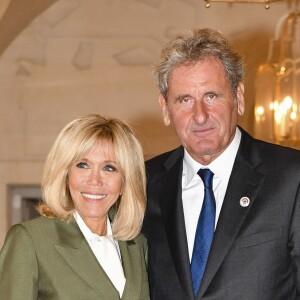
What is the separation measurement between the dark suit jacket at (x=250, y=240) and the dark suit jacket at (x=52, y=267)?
7.4 inches

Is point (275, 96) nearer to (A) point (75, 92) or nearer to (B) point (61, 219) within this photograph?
(A) point (75, 92)

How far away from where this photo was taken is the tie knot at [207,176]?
3.39 m

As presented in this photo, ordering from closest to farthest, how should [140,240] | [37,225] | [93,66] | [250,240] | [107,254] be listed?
1. [250,240]
2. [37,225]
3. [107,254]
4. [140,240]
5. [93,66]

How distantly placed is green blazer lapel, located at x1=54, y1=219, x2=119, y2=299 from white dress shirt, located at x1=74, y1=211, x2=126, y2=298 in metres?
0.04

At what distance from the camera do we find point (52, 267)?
3.30m

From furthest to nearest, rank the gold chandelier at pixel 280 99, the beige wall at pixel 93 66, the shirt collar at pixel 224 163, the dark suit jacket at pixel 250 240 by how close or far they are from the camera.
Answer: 1. the beige wall at pixel 93 66
2. the gold chandelier at pixel 280 99
3. the shirt collar at pixel 224 163
4. the dark suit jacket at pixel 250 240

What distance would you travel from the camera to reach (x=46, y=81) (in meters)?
7.23

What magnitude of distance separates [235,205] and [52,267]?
25.0 inches

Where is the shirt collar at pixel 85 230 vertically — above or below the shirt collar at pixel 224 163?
below

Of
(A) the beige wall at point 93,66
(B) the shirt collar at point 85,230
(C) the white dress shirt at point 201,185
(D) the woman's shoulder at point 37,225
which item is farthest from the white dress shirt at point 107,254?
(A) the beige wall at point 93,66

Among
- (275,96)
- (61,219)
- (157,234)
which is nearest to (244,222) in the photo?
(157,234)

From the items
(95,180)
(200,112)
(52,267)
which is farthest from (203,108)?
(52,267)

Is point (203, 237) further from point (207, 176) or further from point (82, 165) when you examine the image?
point (82, 165)

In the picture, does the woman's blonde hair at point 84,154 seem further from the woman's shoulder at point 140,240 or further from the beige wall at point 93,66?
the beige wall at point 93,66
